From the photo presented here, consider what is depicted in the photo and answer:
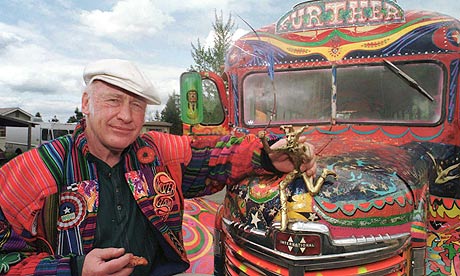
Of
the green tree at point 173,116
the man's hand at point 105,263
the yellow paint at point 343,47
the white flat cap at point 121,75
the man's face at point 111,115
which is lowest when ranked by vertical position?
the man's hand at point 105,263

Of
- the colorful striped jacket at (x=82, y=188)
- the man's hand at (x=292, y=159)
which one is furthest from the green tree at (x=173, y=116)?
the man's hand at (x=292, y=159)

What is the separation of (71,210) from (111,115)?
441mm

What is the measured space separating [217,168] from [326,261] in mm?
715

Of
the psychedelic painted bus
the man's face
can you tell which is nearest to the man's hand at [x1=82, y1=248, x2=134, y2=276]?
the man's face

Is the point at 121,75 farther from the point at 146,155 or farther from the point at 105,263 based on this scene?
the point at 105,263

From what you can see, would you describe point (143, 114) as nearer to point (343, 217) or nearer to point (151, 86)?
point (151, 86)

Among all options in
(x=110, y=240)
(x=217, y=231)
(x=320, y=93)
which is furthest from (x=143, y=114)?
(x=320, y=93)

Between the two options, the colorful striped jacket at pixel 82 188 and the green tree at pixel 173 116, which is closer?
the colorful striped jacket at pixel 82 188

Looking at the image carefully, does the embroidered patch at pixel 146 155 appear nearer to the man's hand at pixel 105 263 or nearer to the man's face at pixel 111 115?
the man's face at pixel 111 115

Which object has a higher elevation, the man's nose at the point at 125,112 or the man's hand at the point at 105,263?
the man's nose at the point at 125,112

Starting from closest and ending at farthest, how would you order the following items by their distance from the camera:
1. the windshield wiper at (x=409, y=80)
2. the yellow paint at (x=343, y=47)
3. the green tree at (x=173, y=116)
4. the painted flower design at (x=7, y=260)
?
the painted flower design at (x=7, y=260), the windshield wiper at (x=409, y=80), the yellow paint at (x=343, y=47), the green tree at (x=173, y=116)

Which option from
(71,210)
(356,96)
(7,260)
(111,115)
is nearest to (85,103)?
(111,115)

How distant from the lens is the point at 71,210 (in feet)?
5.62

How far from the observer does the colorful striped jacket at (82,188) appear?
156 cm
